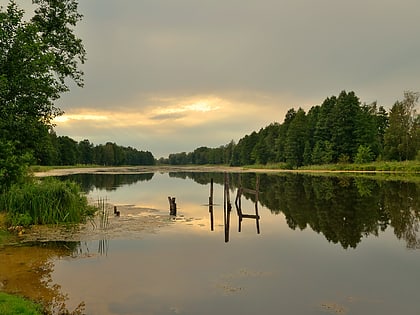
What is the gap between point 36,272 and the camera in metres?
13.8

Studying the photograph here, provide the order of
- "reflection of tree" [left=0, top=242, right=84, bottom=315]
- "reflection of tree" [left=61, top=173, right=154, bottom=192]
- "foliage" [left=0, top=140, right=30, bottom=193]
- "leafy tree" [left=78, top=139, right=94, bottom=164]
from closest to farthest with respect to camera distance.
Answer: "reflection of tree" [left=0, top=242, right=84, bottom=315] < "foliage" [left=0, top=140, right=30, bottom=193] < "reflection of tree" [left=61, top=173, right=154, bottom=192] < "leafy tree" [left=78, top=139, right=94, bottom=164]

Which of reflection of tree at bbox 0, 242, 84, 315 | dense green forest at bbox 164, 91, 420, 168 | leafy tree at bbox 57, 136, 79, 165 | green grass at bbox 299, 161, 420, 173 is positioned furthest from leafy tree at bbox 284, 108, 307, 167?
reflection of tree at bbox 0, 242, 84, 315

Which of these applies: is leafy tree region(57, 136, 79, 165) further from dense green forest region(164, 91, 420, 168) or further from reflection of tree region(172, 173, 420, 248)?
reflection of tree region(172, 173, 420, 248)

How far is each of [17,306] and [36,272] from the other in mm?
5043

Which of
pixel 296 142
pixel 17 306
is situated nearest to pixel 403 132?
pixel 296 142

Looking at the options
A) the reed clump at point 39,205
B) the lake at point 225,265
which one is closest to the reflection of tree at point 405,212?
the lake at point 225,265

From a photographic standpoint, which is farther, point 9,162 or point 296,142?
point 296,142

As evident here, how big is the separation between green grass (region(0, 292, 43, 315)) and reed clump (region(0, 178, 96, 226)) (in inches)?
506

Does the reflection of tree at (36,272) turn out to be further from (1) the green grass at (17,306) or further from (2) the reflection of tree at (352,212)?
(2) the reflection of tree at (352,212)

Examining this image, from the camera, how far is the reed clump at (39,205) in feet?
72.6

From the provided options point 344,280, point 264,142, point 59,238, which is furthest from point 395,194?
point 264,142

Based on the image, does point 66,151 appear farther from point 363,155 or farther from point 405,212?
point 405,212

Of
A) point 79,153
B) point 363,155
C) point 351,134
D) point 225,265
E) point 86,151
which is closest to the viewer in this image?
point 225,265

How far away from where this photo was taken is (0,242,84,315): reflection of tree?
1092 cm
